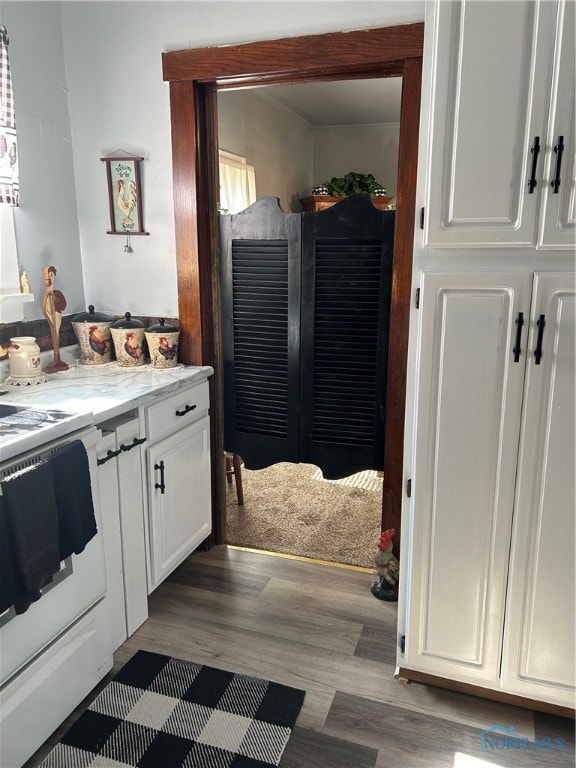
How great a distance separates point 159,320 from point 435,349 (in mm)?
1406

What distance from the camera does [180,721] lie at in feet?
5.66

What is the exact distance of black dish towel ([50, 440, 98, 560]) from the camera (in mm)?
1571

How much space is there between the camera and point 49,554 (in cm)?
153

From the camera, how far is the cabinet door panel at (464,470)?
1558mm

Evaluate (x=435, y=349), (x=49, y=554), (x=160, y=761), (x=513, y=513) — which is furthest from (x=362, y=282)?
(x=160, y=761)

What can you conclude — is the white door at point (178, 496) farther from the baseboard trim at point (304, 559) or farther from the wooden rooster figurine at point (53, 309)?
the wooden rooster figurine at point (53, 309)

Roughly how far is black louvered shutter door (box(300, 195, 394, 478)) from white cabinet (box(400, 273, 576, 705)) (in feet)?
2.51

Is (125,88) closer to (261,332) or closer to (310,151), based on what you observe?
(310,151)

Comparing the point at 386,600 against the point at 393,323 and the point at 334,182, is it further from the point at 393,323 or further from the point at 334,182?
the point at 334,182

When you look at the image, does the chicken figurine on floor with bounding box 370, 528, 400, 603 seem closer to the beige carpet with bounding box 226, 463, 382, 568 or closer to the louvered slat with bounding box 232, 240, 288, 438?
the beige carpet with bounding box 226, 463, 382, 568

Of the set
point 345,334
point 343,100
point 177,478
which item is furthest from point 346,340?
point 343,100

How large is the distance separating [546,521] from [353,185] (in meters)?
1.53

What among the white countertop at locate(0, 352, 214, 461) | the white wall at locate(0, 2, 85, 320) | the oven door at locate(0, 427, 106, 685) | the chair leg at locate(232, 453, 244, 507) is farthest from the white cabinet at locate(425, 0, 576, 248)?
the chair leg at locate(232, 453, 244, 507)

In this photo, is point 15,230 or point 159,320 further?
point 159,320
